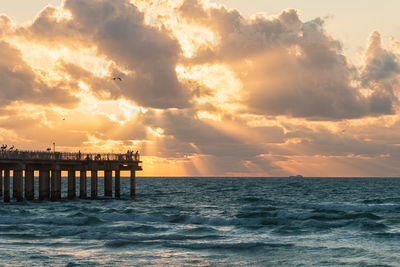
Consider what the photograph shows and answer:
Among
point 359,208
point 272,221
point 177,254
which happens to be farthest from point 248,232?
point 359,208

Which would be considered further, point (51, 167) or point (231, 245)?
point (51, 167)

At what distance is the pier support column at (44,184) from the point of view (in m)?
62.3

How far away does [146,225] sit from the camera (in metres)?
41.1

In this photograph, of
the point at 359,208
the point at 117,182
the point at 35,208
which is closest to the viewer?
the point at 35,208

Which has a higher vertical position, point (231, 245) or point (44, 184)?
point (44, 184)

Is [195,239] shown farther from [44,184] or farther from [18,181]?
[44,184]

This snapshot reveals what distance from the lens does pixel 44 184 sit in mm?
63281

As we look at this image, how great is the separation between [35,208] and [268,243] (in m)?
29.8

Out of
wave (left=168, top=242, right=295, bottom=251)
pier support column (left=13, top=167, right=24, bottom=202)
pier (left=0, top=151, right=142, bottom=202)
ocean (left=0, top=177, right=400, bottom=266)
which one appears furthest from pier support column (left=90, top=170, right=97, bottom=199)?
wave (left=168, top=242, right=295, bottom=251)

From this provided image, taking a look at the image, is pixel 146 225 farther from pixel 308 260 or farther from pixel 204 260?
pixel 308 260

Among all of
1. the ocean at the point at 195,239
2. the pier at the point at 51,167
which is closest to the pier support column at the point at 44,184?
the pier at the point at 51,167

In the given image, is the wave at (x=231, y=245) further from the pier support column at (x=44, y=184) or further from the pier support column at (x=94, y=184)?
the pier support column at (x=94, y=184)

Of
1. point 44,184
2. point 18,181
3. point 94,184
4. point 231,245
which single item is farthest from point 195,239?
point 94,184

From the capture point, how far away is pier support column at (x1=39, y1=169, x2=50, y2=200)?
6231 cm
